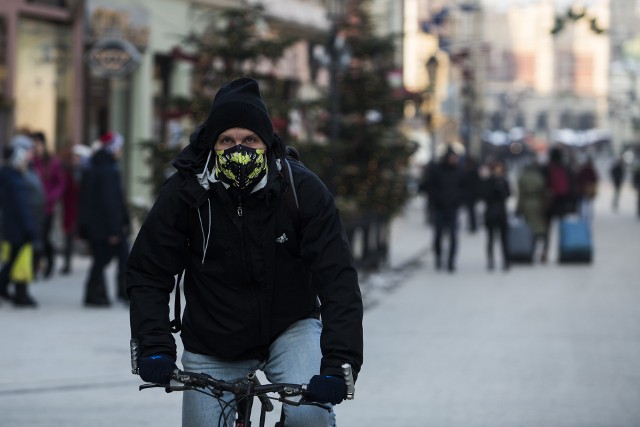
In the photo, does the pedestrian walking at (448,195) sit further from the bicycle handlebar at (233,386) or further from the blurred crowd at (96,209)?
the bicycle handlebar at (233,386)

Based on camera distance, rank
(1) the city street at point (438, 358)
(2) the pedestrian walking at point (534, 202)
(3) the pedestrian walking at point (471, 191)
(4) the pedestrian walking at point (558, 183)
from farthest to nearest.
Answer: (3) the pedestrian walking at point (471, 191) → (4) the pedestrian walking at point (558, 183) → (2) the pedestrian walking at point (534, 202) → (1) the city street at point (438, 358)

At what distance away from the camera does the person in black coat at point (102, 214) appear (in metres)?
15.9

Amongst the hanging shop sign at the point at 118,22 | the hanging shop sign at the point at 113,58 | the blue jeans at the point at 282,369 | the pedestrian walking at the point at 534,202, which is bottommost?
the pedestrian walking at the point at 534,202

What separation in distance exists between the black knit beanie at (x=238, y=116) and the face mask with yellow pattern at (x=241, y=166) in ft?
0.31

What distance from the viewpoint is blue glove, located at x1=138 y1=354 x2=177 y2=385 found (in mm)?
5039

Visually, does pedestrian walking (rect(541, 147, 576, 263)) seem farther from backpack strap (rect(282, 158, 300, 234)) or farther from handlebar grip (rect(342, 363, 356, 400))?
handlebar grip (rect(342, 363, 356, 400))

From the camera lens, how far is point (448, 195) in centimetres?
2292

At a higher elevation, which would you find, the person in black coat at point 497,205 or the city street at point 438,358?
the person in black coat at point 497,205

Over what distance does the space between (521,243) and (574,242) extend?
85cm

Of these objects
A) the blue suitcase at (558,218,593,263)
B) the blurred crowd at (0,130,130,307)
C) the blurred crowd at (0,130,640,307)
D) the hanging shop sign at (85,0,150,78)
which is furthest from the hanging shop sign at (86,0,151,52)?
the blurred crowd at (0,130,130,307)

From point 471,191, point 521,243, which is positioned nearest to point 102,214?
point 521,243

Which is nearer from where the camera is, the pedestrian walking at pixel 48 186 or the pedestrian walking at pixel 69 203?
the pedestrian walking at pixel 48 186

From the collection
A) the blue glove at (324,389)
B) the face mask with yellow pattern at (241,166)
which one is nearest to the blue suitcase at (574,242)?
the face mask with yellow pattern at (241,166)

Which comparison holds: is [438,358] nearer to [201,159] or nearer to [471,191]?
[201,159]
